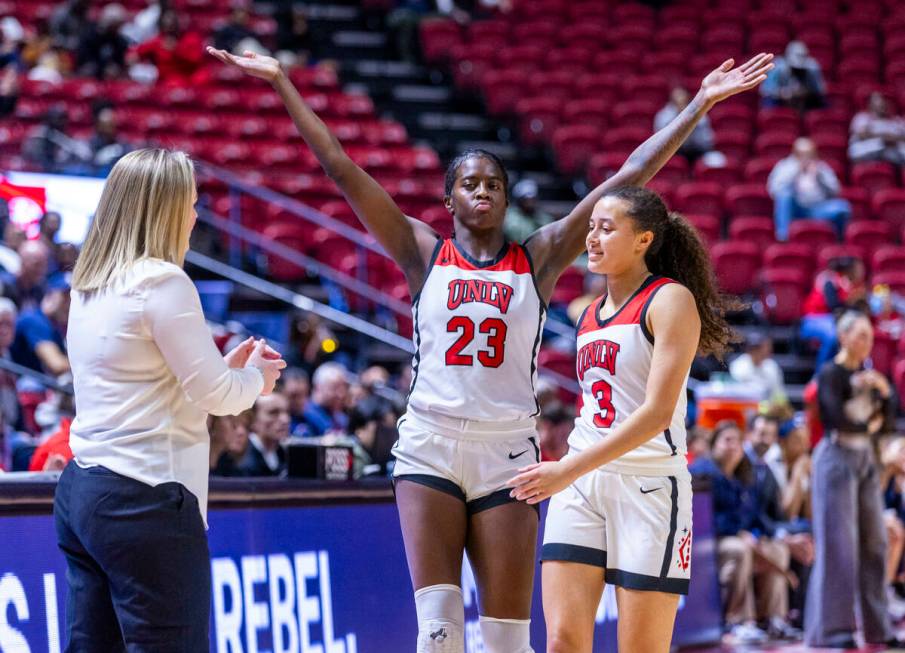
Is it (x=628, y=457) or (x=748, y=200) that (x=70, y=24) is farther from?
(x=628, y=457)

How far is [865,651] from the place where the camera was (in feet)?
26.7

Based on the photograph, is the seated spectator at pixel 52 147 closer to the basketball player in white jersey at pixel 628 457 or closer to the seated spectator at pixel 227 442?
the seated spectator at pixel 227 442

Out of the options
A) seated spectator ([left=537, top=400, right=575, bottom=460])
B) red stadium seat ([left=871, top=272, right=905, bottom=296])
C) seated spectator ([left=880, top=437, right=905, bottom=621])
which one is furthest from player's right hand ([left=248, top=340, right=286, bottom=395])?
red stadium seat ([left=871, top=272, right=905, bottom=296])

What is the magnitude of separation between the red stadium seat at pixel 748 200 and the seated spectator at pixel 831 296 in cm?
202

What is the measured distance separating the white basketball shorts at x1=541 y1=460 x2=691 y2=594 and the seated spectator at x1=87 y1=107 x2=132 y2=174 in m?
8.20

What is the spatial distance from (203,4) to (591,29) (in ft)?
16.6

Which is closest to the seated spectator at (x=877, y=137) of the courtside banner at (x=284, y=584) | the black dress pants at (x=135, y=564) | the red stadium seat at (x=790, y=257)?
the red stadium seat at (x=790, y=257)

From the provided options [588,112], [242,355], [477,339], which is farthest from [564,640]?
[588,112]

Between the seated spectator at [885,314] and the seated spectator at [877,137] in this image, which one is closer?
the seated spectator at [885,314]

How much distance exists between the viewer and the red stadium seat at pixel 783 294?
13.8 m

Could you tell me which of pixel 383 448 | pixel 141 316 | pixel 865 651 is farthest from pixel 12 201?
pixel 141 316

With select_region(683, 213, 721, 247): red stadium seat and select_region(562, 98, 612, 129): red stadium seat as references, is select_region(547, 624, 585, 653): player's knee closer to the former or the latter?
select_region(683, 213, 721, 247): red stadium seat

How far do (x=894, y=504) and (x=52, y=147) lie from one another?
300 inches

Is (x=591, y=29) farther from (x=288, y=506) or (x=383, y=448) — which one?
(x=288, y=506)
